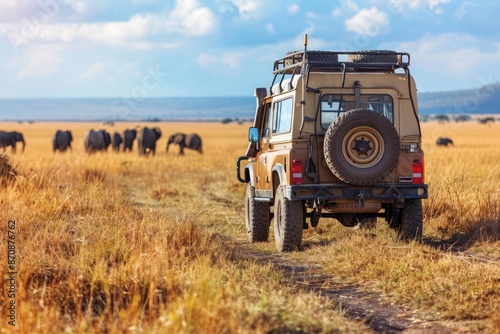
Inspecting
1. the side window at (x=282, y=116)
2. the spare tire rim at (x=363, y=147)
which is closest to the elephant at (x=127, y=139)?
the side window at (x=282, y=116)

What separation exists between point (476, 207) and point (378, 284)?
15.4 feet

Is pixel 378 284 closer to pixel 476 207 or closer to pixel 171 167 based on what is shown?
pixel 476 207

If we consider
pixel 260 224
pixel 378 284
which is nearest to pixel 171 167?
pixel 260 224

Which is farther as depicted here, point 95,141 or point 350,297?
point 95,141

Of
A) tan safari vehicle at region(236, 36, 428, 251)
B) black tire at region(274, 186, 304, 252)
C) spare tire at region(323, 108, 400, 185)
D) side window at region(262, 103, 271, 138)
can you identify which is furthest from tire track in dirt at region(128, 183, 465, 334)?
side window at region(262, 103, 271, 138)

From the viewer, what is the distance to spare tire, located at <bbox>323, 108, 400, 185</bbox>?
9.60 meters

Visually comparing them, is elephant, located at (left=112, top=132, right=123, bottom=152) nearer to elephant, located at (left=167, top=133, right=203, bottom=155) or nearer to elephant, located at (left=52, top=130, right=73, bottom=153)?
elephant, located at (left=52, top=130, right=73, bottom=153)

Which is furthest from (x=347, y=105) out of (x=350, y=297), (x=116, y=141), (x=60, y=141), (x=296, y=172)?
(x=116, y=141)

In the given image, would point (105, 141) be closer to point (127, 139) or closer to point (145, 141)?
point (127, 139)

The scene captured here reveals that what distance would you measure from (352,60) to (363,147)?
1.88 m

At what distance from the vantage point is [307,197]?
9.92 m

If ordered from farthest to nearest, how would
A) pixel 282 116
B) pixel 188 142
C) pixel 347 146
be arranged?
pixel 188 142 < pixel 282 116 < pixel 347 146

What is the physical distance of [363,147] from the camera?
974 centimetres

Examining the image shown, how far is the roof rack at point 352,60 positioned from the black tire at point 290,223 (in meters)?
1.69
